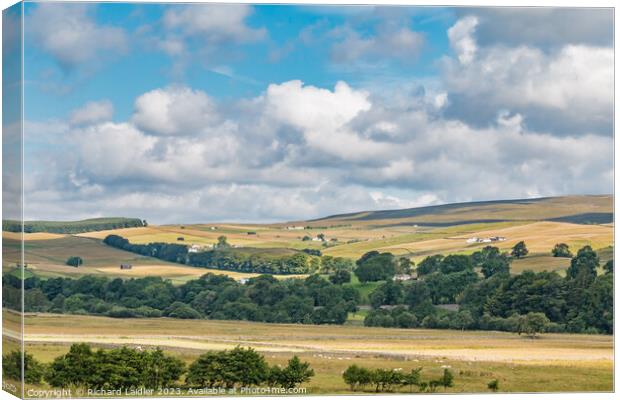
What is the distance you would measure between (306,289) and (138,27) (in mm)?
7023

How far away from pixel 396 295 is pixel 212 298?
417 centimetres

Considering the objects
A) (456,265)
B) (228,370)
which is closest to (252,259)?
(228,370)

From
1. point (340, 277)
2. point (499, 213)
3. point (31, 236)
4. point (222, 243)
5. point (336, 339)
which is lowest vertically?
point (336, 339)

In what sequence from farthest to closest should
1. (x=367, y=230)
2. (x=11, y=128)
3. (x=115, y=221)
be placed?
1. (x=367, y=230)
2. (x=115, y=221)
3. (x=11, y=128)

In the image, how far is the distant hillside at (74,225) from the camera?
24.5 m

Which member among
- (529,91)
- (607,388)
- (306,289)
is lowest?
(607,388)

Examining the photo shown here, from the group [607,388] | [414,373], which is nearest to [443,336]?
[414,373]

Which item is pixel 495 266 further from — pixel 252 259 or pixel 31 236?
pixel 31 236

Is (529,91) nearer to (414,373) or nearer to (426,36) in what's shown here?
(426,36)

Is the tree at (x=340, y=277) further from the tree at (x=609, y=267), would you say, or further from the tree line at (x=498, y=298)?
the tree at (x=609, y=267)

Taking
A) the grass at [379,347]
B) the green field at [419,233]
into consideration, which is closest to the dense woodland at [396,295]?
the green field at [419,233]

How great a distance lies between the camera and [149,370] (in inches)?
972

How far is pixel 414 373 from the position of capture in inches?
1000

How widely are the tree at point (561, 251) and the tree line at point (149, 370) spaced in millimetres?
6722
